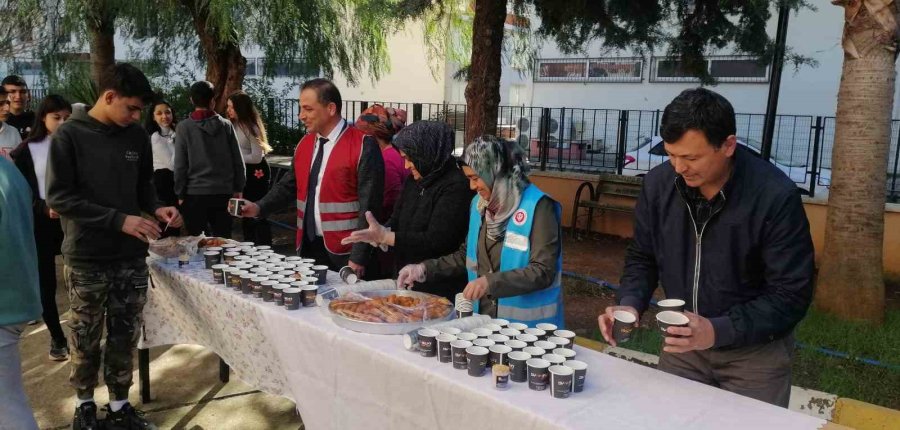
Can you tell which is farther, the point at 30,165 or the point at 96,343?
the point at 30,165

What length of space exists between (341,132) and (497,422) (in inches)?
77.6

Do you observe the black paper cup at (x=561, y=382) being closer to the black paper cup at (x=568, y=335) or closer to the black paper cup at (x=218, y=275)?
the black paper cup at (x=568, y=335)

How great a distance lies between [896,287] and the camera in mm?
5961

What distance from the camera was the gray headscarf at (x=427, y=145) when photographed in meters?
2.90

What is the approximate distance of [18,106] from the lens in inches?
207

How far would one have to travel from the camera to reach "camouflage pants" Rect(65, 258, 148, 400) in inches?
118

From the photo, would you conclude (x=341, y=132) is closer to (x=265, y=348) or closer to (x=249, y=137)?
(x=265, y=348)

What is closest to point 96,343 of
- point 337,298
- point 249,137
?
point 337,298

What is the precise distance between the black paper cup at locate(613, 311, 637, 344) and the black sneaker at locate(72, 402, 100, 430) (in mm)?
2505

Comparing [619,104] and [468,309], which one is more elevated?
[619,104]

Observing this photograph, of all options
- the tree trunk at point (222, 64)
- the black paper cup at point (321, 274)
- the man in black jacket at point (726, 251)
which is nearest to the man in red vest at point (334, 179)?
the black paper cup at point (321, 274)

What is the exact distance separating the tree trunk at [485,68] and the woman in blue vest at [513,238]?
349cm

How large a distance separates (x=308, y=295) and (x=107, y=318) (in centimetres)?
117

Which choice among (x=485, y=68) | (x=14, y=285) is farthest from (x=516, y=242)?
(x=485, y=68)
